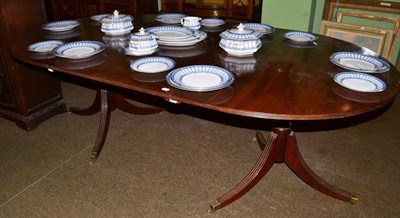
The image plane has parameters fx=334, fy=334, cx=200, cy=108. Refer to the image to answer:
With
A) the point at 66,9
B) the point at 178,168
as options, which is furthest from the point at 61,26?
the point at 66,9

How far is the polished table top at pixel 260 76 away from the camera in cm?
115

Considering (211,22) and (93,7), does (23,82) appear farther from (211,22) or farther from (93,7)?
(93,7)

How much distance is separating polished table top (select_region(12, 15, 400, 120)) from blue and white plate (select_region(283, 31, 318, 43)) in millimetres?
42

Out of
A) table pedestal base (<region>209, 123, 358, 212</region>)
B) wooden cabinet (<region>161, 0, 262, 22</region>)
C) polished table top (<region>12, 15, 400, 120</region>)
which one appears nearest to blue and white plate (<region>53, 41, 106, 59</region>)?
polished table top (<region>12, 15, 400, 120</region>)

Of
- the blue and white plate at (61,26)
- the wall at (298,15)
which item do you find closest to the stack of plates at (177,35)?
the blue and white plate at (61,26)

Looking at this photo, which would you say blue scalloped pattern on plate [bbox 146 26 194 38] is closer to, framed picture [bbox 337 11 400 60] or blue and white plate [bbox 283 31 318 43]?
blue and white plate [bbox 283 31 318 43]

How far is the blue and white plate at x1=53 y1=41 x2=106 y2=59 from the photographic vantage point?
1.52 m

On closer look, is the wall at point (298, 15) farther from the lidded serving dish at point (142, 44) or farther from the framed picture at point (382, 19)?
the lidded serving dish at point (142, 44)

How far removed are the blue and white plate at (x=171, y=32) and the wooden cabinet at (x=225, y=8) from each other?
1.18 metres

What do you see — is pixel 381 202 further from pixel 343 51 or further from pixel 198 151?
pixel 198 151

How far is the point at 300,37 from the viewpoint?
6.17 ft

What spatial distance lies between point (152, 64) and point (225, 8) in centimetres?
170

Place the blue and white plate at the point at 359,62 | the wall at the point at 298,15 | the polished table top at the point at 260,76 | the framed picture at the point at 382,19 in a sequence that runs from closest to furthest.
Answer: the polished table top at the point at 260,76
the blue and white plate at the point at 359,62
the framed picture at the point at 382,19
the wall at the point at 298,15

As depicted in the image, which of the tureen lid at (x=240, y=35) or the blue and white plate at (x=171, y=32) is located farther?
the blue and white plate at (x=171, y=32)
